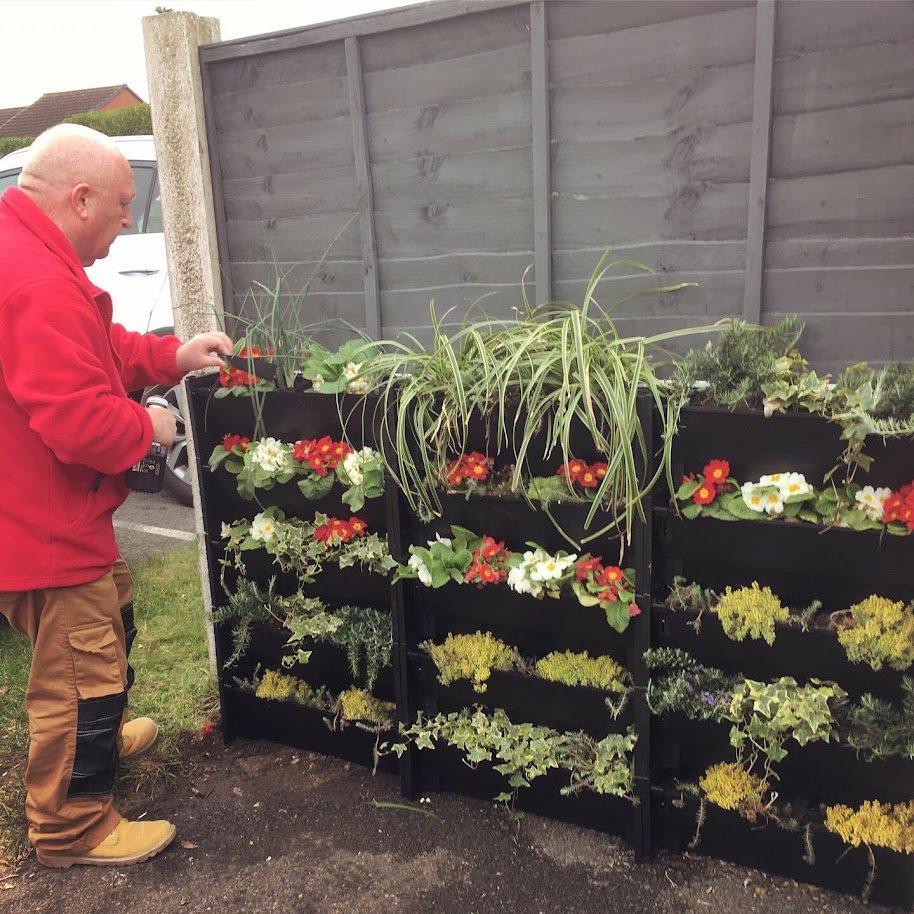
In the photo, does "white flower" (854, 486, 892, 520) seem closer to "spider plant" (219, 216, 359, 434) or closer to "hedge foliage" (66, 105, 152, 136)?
"spider plant" (219, 216, 359, 434)

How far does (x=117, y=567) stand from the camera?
8.43 feet

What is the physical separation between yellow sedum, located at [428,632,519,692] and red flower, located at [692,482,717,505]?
0.69 m

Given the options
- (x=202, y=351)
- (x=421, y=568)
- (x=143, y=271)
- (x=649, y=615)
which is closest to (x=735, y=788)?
(x=649, y=615)

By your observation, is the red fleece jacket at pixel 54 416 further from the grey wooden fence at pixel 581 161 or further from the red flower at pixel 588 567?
the red flower at pixel 588 567

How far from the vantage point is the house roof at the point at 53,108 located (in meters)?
25.6

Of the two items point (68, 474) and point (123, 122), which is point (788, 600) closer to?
point (68, 474)

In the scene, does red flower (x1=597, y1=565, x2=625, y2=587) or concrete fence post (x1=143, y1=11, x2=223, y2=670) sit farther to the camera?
concrete fence post (x1=143, y1=11, x2=223, y2=670)

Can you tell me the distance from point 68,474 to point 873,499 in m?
1.87

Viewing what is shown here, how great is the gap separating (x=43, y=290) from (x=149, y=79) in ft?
3.71

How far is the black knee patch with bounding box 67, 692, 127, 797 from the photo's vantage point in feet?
7.53

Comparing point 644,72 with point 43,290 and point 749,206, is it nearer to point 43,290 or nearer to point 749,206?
point 749,206

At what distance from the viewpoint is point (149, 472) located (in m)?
2.41

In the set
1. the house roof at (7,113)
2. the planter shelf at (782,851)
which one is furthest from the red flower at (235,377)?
the house roof at (7,113)

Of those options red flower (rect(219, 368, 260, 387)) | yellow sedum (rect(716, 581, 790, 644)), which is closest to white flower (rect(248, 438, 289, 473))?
red flower (rect(219, 368, 260, 387))
